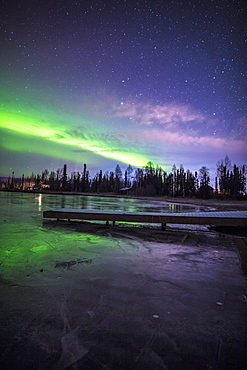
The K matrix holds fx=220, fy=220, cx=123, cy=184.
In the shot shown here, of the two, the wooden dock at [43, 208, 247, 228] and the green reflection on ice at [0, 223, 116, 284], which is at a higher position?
the wooden dock at [43, 208, 247, 228]

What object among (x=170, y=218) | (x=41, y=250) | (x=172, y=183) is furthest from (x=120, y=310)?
(x=172, y=183)

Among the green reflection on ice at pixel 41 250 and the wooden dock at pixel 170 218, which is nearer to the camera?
the green reflection on ice at pixel 41 250

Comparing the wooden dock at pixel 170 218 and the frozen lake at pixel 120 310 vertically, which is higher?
the wooden dock at pixel 170 218

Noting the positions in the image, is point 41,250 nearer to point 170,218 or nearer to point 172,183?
point 170,218

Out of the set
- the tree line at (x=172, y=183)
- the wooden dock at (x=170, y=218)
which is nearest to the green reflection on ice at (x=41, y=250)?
the wooden dock at (x=170, y=218)

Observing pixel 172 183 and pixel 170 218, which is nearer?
pixel 170 218

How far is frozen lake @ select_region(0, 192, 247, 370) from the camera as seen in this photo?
206 centimetres

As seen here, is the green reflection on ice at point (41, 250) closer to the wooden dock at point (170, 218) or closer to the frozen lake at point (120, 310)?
the frozen lake at point (120, 310)

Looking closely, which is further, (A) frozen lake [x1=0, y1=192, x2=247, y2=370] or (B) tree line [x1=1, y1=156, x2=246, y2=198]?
(B) tree line [x1=1, y1=156, x2=246, y2=198]

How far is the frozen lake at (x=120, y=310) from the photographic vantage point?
81.1 inches

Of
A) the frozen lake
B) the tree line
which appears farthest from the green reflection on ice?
the tree line

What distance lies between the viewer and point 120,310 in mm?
2814

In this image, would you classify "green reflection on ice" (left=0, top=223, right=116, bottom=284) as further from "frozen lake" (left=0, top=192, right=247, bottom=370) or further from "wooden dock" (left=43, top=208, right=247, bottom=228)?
"wooden dock" (left=43, top=208, right=247, bottom=228)

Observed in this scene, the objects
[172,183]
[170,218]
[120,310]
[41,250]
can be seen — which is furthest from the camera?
[172,183]
